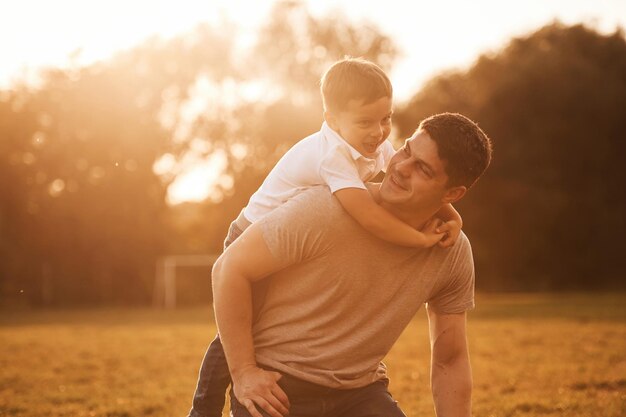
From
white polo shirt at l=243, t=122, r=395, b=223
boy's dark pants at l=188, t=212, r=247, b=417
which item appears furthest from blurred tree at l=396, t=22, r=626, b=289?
boy's dark pants at l=188, t=212, r=247, b=417

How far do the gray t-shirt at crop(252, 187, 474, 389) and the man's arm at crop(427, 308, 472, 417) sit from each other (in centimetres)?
28

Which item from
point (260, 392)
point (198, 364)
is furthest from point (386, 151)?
point (198, 364)

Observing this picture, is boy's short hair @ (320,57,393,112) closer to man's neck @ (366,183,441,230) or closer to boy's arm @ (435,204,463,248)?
man's neck @ (366,183,441,230)

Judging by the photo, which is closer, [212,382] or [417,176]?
[417,176]

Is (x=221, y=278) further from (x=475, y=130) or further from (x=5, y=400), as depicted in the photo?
(x=5, y=400)

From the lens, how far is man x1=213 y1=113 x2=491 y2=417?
10.8 feet

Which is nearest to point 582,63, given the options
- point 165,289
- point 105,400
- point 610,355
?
point 165,289

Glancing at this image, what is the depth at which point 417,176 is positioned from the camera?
11.2 ft

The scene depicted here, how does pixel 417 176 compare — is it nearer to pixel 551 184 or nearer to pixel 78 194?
pixel 78 194

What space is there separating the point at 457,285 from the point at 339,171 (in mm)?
687

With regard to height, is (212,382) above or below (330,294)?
below

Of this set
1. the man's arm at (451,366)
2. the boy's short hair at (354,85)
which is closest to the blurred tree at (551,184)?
the boy's short hair at (354,85)

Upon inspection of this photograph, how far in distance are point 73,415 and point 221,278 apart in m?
4.51

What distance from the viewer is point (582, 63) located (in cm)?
3272
